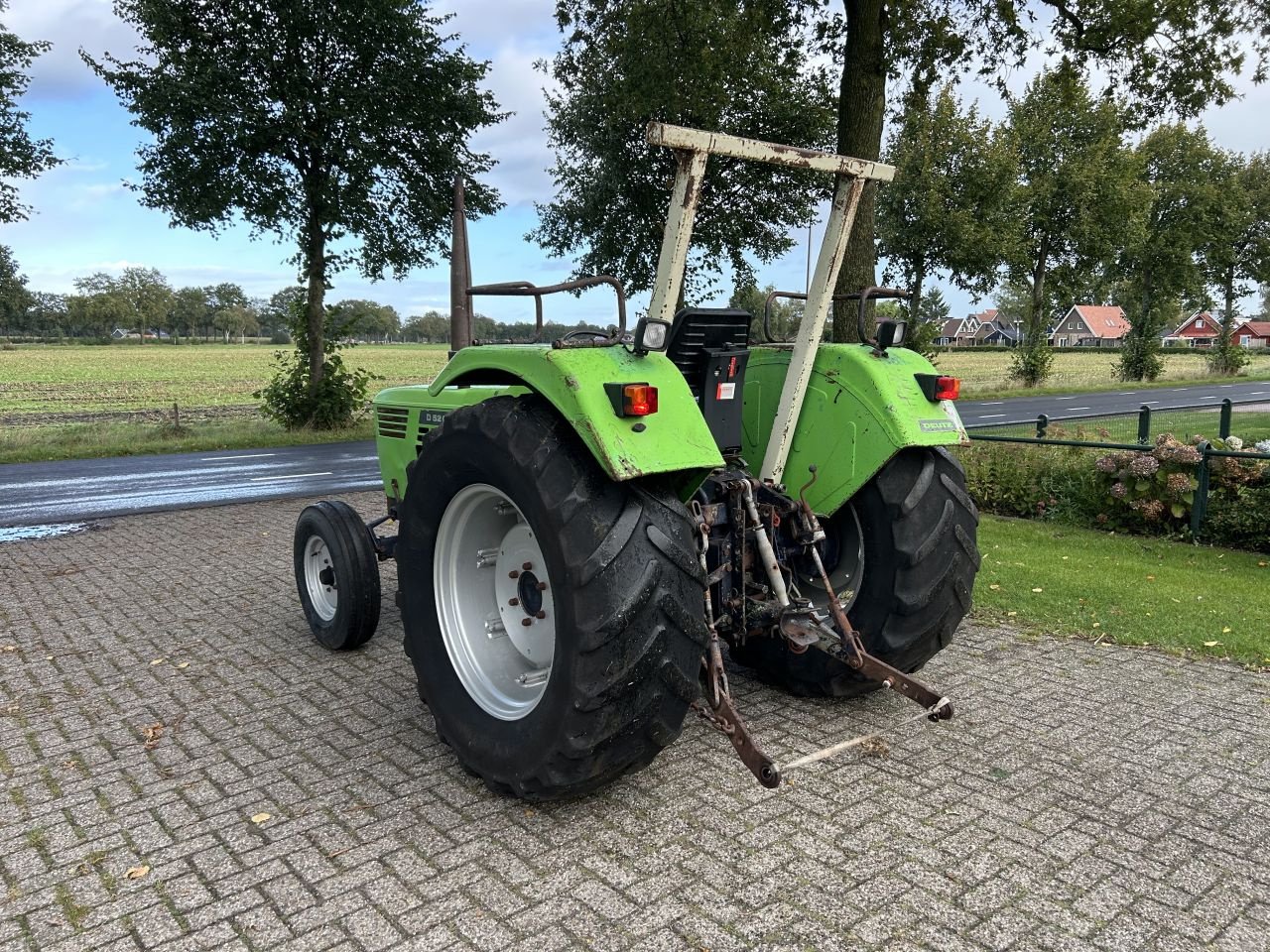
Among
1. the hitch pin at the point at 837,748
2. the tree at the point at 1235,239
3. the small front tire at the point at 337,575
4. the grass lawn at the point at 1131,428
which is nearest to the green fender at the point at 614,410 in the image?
the hitch pin at the point at 837,748

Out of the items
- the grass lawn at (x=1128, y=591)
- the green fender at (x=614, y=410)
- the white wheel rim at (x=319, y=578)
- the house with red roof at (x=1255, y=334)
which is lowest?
the grass lawn at (x=1128, y=591)

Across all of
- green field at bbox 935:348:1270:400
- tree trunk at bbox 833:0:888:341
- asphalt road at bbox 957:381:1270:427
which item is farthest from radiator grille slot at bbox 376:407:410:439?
green field at bbox 935:348:1270:400

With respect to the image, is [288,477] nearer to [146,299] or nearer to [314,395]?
[314,395]

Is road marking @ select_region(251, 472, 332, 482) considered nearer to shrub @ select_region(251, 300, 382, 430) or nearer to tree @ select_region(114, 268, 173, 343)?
shrub @ select_region(251, 300, 382, 430)

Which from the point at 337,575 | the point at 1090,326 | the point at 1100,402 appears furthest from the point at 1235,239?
the point at 1090,326

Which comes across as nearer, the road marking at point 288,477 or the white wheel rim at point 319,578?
the white wheel rim at point 319,578

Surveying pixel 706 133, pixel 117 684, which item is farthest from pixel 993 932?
pixel 117 684

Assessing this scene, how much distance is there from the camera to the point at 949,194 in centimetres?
2536

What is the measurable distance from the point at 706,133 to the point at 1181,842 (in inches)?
113

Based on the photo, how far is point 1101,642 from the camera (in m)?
5.07

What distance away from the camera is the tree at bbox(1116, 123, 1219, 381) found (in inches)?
1340

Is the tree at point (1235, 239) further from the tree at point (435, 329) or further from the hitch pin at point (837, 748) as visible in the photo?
the hitch pin at point (837, 748)

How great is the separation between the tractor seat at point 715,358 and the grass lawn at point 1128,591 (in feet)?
9.22

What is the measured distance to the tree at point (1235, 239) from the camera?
123 feet
